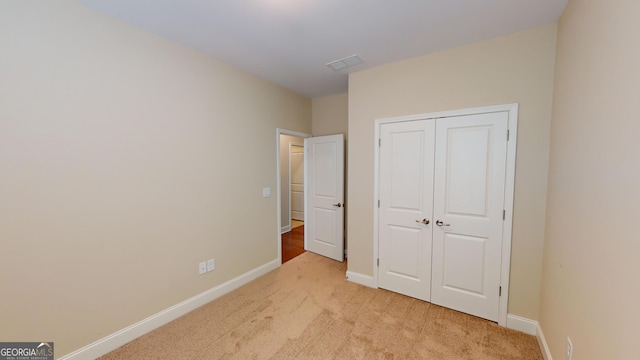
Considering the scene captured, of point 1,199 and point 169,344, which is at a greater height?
point 1,199

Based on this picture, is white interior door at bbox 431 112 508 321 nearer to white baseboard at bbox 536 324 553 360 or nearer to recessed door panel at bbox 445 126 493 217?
recessed door panel at bbox 445 126 493 217

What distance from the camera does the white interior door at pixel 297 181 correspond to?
6.32m

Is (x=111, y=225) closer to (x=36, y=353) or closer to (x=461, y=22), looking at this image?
(x=36, y=353)

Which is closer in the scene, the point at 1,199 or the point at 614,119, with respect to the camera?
the point at 614,119

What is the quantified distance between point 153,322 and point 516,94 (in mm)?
3791

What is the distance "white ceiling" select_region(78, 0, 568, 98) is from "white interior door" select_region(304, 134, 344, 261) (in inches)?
55.5

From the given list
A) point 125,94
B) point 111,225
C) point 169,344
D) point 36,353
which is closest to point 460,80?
point 125,94

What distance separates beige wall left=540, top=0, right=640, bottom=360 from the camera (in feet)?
3.09

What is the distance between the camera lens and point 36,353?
160 cm

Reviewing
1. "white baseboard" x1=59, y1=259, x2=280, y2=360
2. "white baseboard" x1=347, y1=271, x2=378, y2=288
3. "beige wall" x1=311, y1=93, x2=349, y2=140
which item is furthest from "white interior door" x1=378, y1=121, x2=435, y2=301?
"white baseboard" x1=59, y1=259, x2=280, y2=360

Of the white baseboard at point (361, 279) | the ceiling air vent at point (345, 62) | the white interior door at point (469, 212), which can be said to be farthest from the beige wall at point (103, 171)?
the white interior door at point (469, 212)

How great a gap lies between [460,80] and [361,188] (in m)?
1.51

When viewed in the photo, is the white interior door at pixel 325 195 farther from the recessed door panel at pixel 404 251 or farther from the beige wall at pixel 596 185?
the beige wall at pixel 596 185

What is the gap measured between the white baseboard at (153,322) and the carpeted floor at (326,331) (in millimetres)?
57
